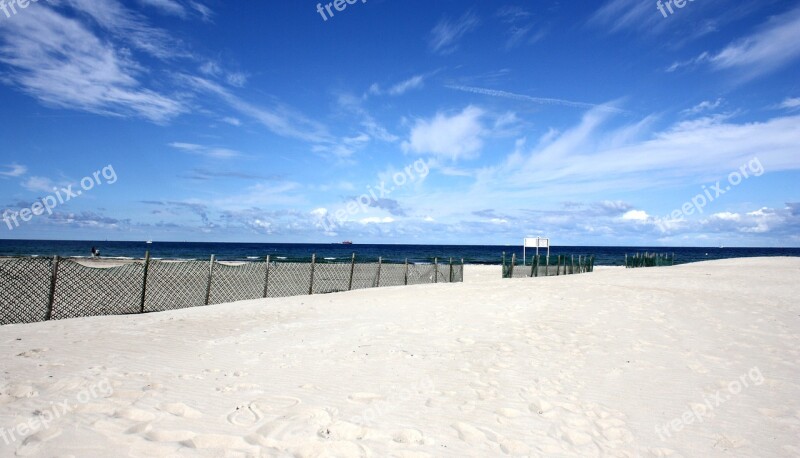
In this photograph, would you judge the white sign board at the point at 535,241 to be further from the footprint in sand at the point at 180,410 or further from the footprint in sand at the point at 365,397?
the footprint in sand at the point at 180,410

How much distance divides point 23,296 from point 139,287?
365cm

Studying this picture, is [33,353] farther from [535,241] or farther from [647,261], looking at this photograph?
[647,261]

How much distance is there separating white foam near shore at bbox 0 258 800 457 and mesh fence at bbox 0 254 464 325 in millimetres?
3104

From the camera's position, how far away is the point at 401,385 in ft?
18.4

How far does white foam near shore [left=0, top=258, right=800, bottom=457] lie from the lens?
4031 millimetres

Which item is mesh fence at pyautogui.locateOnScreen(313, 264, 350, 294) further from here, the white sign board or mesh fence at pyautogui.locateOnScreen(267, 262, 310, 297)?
the white sign board

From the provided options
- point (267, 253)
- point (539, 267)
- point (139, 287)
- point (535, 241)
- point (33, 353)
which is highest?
point (535, 241)

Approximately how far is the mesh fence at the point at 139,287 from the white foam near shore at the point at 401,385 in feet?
10.2

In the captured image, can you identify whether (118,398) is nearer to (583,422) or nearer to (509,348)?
(583,422)

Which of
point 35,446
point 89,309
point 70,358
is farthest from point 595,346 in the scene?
point 89,309

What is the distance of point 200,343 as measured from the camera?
7648 mm

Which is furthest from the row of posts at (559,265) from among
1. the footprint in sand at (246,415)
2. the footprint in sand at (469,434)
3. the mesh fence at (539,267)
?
the footprint in sand at (246,415)

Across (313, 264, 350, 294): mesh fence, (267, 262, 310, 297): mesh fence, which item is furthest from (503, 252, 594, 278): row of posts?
(267, 262, 310, 297): mesh fence

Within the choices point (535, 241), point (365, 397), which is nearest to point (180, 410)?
point (365, 397)
